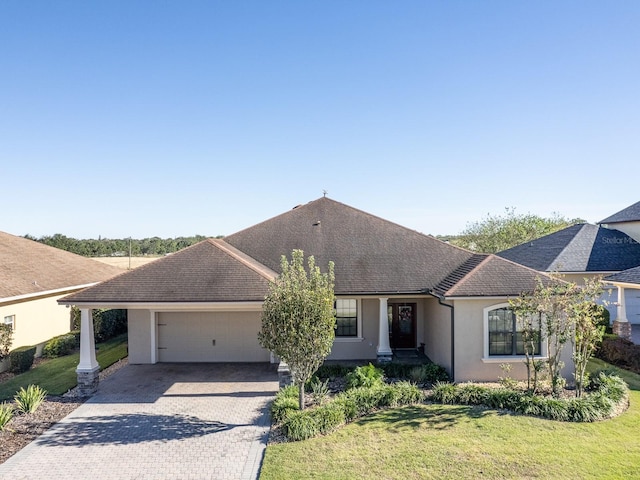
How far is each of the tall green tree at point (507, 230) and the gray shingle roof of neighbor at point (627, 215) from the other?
1059cm

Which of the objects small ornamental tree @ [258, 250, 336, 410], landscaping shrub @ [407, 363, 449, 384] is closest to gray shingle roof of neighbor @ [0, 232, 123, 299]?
small ornamental tree @ [258, 250, 336, 410]

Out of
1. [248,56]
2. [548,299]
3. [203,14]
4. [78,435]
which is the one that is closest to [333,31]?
[248,56]

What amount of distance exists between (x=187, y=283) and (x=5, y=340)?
8.90m

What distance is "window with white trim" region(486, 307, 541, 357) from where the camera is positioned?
1398 cm

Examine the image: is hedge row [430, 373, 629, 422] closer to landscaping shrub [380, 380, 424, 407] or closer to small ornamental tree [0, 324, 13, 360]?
landscaping shrub [380, 380, 424, 407]

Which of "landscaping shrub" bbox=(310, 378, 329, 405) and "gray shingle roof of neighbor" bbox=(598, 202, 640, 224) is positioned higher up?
"gray shingle roof of neighbor" bbox=(598, 202, 640, 224)

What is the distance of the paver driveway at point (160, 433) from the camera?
846 centimetres

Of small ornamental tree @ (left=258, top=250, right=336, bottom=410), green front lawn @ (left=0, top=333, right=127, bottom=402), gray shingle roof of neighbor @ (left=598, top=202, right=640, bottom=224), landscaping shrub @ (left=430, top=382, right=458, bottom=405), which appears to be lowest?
green front lawn @ (left=0, top=333, right=127, bottom=402)

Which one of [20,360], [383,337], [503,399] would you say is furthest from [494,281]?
[20,360]

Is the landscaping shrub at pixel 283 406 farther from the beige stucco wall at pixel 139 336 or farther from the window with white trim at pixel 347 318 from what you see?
the beige stucco wall at pixel 139 336

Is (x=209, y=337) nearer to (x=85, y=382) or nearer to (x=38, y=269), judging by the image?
(x=85, y=382)

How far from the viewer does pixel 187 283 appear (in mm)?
14039

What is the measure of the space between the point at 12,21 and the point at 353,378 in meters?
16.7

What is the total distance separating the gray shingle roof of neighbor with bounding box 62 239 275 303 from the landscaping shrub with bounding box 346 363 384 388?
158 inches
